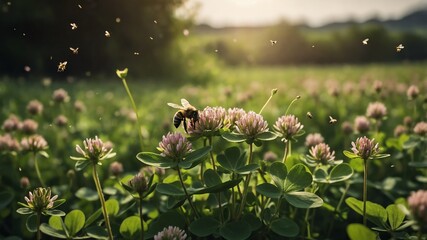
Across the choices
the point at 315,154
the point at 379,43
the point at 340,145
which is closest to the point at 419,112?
the point at 340,145

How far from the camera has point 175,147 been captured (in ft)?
4.19

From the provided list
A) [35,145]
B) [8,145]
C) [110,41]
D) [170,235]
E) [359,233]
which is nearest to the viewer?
[359,233]

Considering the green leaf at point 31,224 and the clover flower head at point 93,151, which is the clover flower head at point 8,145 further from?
the clover flower head at point 93,151

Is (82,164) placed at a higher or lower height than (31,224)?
higher

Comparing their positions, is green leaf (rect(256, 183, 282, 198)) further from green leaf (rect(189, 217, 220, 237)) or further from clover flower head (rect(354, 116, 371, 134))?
clover flower head (rect(354, 116, 371, 134))

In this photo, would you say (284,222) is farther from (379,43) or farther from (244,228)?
(379,43)

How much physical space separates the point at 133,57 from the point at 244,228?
37.2 ft

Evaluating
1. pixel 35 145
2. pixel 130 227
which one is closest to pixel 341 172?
pixel 130 227

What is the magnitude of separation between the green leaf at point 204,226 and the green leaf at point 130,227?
0.23m

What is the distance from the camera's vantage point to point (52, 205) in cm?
132

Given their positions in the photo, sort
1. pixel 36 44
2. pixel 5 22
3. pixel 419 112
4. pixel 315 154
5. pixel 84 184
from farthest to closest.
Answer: pixel 36 44, pixel 5 22, pixel 419 112, pixel 84 184, pixel 315 154

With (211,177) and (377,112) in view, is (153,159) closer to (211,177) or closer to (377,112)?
(211,177)

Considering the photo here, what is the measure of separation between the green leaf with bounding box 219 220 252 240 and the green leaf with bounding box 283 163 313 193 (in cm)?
17

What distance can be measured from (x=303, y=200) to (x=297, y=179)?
0.09m
